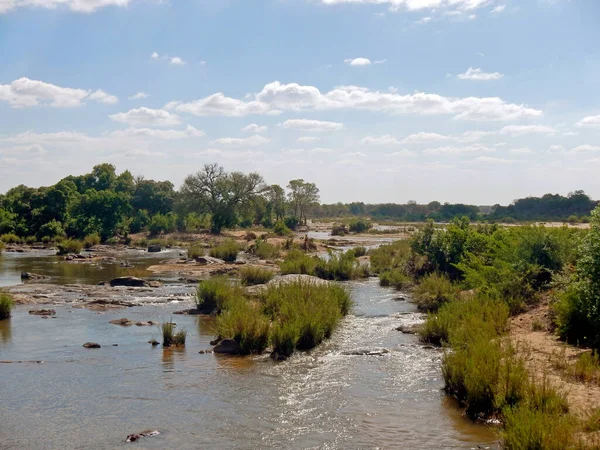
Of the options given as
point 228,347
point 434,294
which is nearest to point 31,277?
point 228,347

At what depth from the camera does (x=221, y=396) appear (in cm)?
1217

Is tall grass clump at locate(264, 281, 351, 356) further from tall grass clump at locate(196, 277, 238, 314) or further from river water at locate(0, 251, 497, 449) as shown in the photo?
A: tall grass clump at locate(196, 277, 238, 314)

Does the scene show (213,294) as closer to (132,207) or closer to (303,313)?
(303,313)

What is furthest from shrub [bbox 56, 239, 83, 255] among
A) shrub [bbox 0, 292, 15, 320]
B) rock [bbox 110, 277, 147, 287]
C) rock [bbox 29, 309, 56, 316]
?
shrub [bbox 0, 292, 15, 320]

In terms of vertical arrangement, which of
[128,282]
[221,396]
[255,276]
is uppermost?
[255,276]

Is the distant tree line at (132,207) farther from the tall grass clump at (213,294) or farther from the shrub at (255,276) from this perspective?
the tall grass clump at (213,294)

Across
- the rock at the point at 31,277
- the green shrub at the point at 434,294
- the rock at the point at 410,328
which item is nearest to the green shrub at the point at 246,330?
the rock at the point at 410,328

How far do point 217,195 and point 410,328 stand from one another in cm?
5659

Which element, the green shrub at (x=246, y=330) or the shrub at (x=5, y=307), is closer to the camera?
the green shrub at (x=246, y=330)

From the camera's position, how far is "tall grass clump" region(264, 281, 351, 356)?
50.6 feet

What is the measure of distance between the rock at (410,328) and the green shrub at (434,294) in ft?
8.90

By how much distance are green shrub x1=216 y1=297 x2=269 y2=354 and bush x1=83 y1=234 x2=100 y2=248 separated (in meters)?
43.8

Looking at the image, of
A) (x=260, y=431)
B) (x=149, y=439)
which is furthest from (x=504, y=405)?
(x=149, y=439)

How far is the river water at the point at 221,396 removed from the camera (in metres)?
9.94
